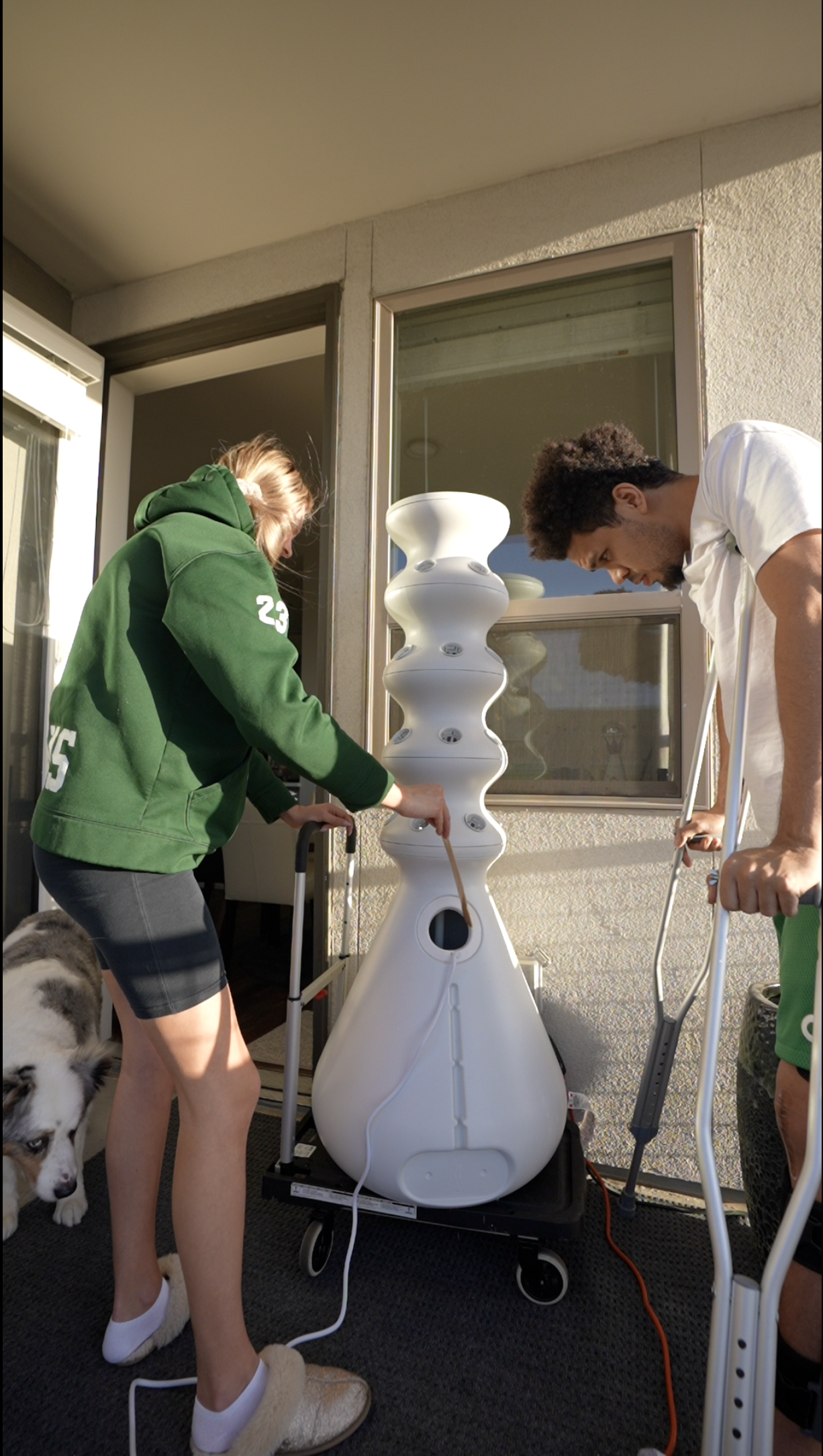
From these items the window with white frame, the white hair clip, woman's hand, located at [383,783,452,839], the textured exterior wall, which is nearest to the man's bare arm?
woman's hand, located at [383,783,452,839]

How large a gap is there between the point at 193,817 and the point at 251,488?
1.74 feet

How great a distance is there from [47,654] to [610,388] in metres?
1.48

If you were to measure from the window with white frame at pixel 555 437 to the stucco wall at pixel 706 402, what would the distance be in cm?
5

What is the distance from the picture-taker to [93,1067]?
1.37 metres

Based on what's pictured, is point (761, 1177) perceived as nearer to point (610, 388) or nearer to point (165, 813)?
point (165, 813)

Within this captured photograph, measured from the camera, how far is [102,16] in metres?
0.72

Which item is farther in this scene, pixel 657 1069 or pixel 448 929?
pixel 657 1069

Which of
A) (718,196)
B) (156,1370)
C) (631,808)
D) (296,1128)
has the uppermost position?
(718,196)

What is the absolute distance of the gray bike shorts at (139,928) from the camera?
3.07ft

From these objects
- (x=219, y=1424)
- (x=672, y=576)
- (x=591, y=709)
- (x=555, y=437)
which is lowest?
(x=219, y=1424)

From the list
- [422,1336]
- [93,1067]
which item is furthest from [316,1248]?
[93,1067]

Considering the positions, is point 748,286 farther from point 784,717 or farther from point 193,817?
point 193,817

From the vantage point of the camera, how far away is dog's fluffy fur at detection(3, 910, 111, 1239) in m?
1.16

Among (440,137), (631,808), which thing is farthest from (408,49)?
(631,808)
